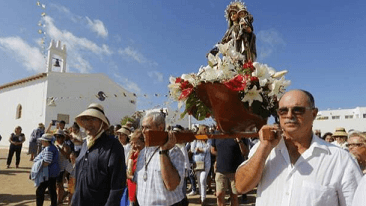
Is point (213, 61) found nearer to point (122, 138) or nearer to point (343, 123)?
point (122, 138)

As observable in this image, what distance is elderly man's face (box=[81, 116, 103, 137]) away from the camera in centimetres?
326

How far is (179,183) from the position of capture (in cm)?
295

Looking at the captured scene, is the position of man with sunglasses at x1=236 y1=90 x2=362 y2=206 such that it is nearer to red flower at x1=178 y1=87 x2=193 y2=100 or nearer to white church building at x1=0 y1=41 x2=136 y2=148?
red flower at x1=178 y1=87 x2=193 y2=100

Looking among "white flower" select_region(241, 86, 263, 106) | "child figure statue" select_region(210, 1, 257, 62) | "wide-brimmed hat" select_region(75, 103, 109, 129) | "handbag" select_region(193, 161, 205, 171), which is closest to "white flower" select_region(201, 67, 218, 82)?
"white flower" select_region(241, 86, 263, 106)

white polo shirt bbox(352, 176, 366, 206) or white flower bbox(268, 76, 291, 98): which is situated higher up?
white flower bbox(268, 76, 291, 98)

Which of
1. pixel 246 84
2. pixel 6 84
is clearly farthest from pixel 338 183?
pixel 6 84

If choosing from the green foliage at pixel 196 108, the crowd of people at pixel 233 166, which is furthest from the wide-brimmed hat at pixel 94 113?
the green foliage at pixel 196 108

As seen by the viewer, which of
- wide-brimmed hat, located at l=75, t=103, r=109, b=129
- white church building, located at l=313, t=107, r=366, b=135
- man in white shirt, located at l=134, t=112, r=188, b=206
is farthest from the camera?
white church building, located at l=313, t=107, r=366, b=135

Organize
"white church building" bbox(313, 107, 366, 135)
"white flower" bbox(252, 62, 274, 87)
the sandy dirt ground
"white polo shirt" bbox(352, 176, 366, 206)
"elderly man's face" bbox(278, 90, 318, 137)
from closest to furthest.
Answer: "white polo shirt" bbox(352, 176, 366, 206), "elderly man's face" bbox(278, 90, 318, 137), "white flower" bbox(252, 62, 274, 87), the sandy dirt ground, "white church building" bbox(313, 107, 366, 135)

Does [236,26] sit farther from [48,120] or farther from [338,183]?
[48,120]

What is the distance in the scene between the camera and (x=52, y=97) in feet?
88.7

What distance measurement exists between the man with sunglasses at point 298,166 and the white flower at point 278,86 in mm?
85

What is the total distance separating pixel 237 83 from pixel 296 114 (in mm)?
420

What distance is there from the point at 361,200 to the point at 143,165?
2.34 meters
